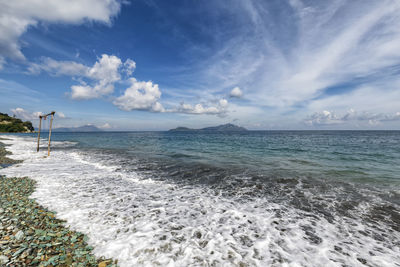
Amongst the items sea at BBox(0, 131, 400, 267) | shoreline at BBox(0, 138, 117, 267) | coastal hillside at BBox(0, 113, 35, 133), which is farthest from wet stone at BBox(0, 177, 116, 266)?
coastal hillside at BBox(0, 113, 35, 133)

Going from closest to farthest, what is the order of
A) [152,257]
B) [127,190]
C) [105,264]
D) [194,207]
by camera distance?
1. [105,264]
2. [152,257]
3. [194,207]
4. [127,190]

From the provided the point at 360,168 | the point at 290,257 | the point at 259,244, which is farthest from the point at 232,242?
the point at 360,168

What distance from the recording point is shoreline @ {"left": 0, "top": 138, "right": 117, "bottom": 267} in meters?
4.10

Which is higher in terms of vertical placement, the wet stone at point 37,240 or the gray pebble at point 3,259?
the gray pebble at point 3,259

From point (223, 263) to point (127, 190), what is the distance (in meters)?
7.40

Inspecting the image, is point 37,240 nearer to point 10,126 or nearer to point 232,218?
point 232,218

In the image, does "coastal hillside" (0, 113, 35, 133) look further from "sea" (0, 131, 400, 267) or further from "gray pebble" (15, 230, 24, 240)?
"gray pebble" (15, 230, 24, 240)

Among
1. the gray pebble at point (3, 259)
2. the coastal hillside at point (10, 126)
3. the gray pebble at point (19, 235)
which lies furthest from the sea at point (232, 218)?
the coastal hillside at point (10, 126)

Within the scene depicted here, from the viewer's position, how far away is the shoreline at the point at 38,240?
4.10m

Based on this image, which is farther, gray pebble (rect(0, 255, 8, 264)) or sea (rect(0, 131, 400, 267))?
sea (rect(0, 131, 400, 267))

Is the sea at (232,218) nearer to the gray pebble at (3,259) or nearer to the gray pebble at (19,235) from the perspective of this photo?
the gray pebble at (19,235)

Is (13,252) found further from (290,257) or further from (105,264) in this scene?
(290,257)

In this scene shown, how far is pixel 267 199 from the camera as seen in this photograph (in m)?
8.88

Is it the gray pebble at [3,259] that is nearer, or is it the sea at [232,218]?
the gray pebble at [3,259]
